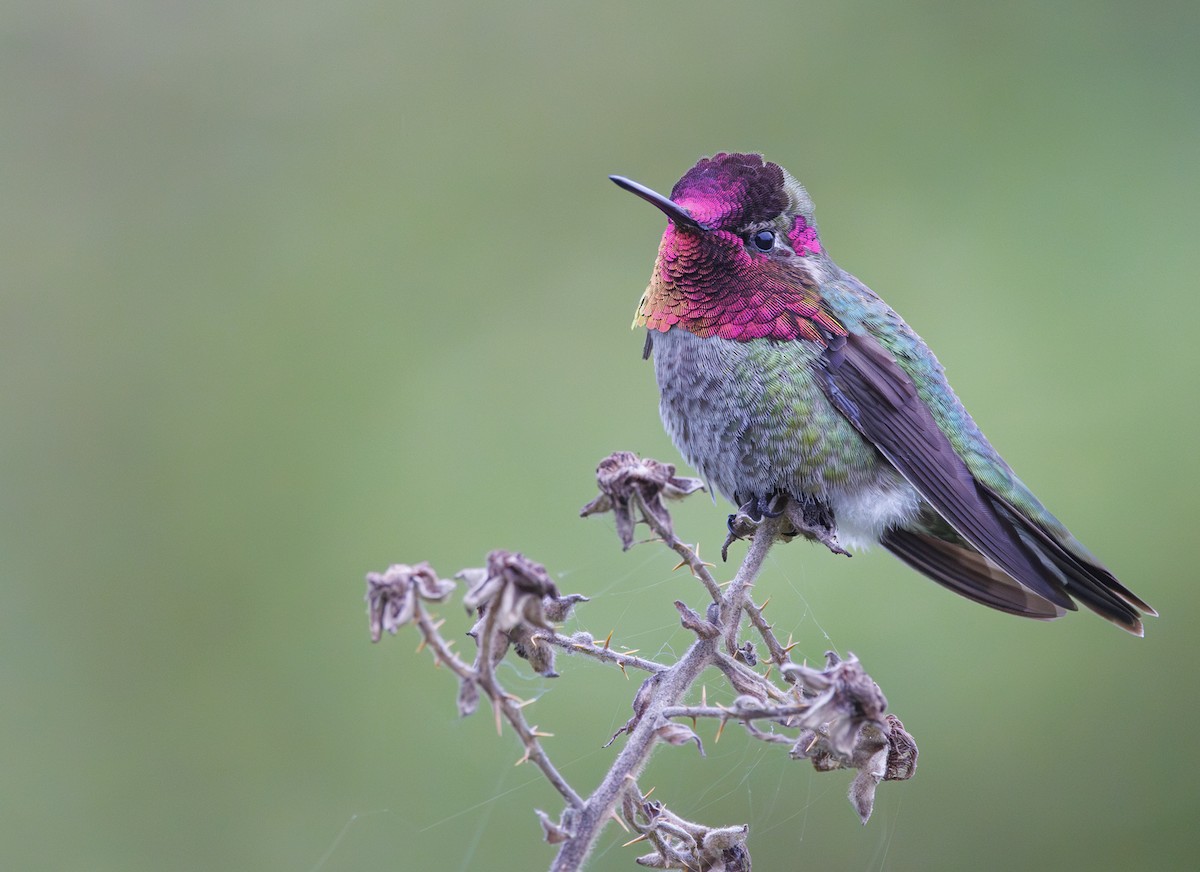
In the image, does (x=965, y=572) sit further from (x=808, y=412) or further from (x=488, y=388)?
(x=488, y=388)

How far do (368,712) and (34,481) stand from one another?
229 cm

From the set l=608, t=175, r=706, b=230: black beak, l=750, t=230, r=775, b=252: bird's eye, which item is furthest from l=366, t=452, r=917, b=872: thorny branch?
l=750, t=230, r=775, b=252: bird's eye

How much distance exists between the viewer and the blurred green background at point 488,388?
502 centimetres

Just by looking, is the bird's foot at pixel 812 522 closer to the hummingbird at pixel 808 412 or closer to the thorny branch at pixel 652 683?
the hummingbird at pixel 808 412

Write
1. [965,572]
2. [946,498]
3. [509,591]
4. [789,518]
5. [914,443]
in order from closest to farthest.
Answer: [509,591] → [789,518] → [946,498] → [914,443] → [965,572]

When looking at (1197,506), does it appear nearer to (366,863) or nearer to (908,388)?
(908,388)

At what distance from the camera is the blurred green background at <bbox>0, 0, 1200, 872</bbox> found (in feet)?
16.5

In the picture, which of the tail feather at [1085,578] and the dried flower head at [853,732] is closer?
the dried flower head at [853,732]

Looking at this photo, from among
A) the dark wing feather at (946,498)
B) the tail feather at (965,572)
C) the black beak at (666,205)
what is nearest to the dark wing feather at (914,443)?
the dark wing feather at (946,498)

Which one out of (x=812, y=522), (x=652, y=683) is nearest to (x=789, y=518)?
(x=812, y=522)

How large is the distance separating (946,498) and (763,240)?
982 mm

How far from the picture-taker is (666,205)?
334 cm

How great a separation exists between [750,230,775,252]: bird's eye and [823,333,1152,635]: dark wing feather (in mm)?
370

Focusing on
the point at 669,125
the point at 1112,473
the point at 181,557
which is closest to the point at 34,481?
the point at 181,557
